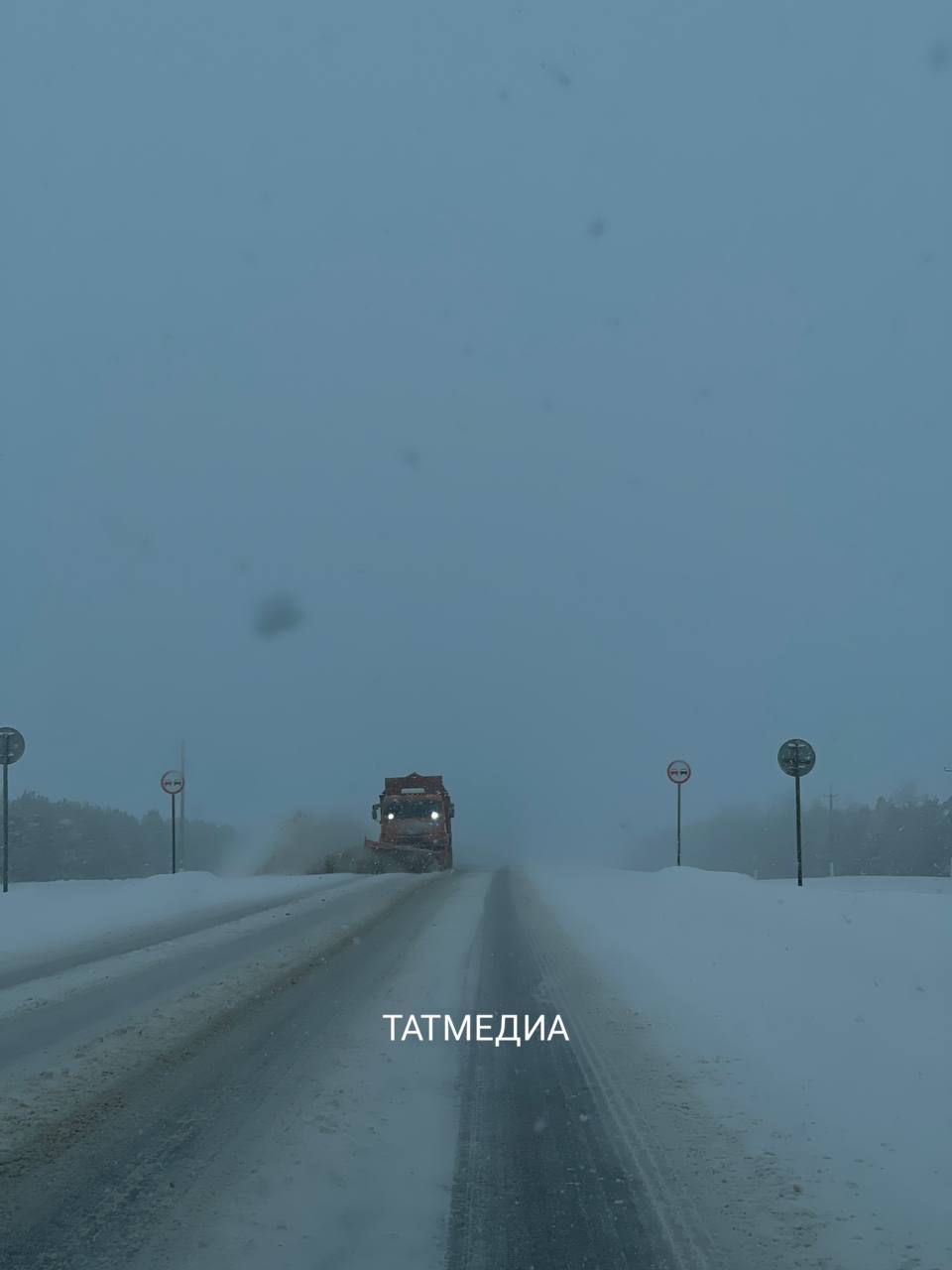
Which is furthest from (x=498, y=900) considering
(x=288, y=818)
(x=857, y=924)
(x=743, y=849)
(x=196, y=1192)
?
(x=743, y=849)

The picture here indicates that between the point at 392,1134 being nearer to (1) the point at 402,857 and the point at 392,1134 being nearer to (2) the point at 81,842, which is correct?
(1) the point at 402,857

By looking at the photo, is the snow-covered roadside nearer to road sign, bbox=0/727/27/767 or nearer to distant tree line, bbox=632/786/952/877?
road sign, bbox=0/727/27/767

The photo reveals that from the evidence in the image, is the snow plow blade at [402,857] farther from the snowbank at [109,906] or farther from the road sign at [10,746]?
the road sign at [10,746]

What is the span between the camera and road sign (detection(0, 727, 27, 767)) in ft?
72.1

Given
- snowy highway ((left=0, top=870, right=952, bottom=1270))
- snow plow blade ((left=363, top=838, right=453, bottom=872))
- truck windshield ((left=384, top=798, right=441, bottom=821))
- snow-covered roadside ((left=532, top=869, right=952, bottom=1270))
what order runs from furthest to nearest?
truck windshield ((left=384, top=798, right=441, bottom=821)) → snow plow blade ((left=363, top=838, right=453, bottom=872)) → snow-covered roadside ((left=532, top=869, right=952, bottom=1270)) → snowy highway ((left=0, top=870, right=952, bottom=1270))

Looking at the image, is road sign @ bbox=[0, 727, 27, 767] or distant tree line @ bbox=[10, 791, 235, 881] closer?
road sign @ bbox=[0, 727, 27, 767]

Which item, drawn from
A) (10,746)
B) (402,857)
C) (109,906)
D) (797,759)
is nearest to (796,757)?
(797,759)

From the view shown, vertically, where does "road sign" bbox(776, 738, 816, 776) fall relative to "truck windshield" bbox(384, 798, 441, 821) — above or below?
above

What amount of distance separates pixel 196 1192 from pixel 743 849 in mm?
130610

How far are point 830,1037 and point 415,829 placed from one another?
33.0 meters

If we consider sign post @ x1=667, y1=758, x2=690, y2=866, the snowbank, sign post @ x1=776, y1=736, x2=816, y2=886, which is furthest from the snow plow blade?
sign post @ x1=776, y1=736, x2=816, y2=886

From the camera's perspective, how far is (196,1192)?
4793mm

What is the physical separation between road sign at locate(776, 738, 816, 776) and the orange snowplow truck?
900 inches

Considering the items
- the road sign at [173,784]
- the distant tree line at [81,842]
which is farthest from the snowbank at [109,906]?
the distant tree line at [81,842]
